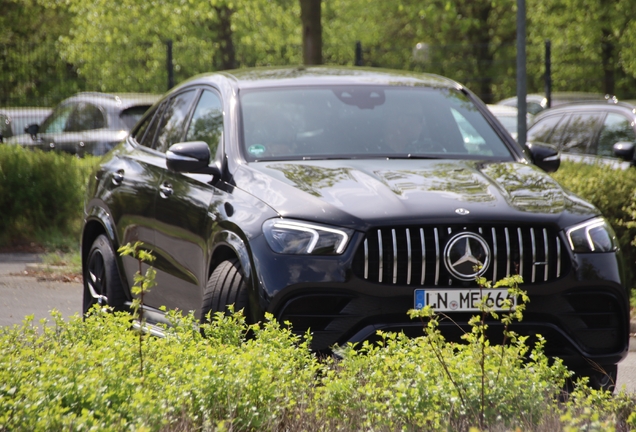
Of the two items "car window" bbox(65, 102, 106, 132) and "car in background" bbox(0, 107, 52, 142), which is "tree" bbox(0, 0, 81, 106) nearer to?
"car in background" bbox(0, 107, 52, 142)

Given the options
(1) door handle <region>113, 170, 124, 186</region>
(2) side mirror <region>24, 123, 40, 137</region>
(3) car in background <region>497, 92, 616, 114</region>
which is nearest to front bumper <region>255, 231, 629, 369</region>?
(1) door handle <region>113, 170, 124, 186</region>

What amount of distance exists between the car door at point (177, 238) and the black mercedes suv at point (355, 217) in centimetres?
1

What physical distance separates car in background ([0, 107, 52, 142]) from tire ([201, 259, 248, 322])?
995cm

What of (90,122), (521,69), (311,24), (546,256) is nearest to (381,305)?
(546,256)

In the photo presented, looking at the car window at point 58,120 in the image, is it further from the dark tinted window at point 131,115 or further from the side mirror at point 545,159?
the side mirror at point 545,159

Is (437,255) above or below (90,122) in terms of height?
above

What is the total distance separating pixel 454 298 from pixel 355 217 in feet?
1.85

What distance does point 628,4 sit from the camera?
26.0m

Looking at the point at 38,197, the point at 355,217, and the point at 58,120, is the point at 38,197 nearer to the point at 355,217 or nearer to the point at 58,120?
the point at 58,120

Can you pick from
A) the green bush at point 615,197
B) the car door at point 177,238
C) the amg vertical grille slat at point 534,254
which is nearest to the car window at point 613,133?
the green bush at point 615,197

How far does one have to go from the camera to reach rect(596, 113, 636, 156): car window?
34.0 feet

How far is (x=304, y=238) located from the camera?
4414mm

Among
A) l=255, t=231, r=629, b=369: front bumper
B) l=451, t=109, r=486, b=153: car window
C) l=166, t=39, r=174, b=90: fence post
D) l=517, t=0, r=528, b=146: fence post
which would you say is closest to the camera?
l=255, t=231, r=629, b=369: front bumper

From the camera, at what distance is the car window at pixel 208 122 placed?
569 centimetres
